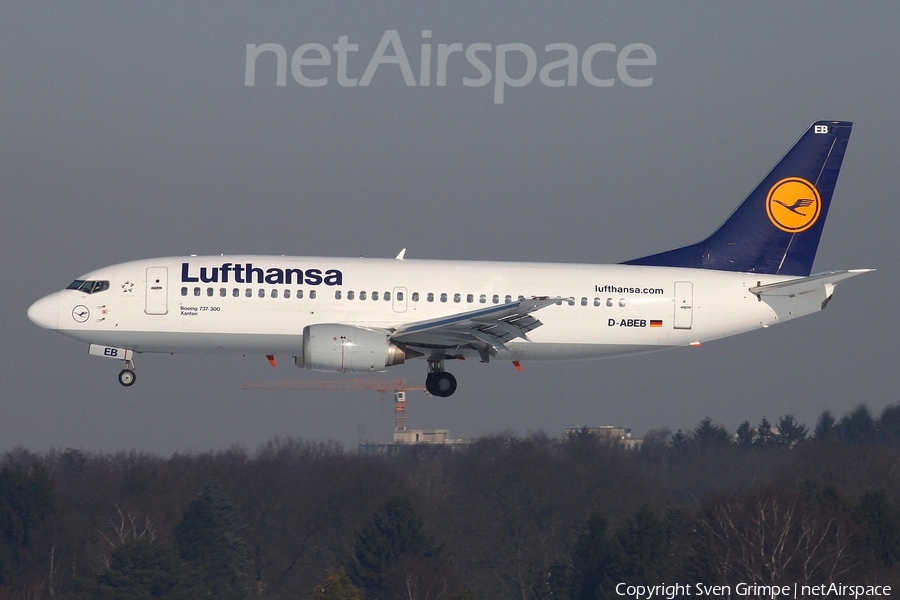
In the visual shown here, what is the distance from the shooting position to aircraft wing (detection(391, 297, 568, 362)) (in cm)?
3603

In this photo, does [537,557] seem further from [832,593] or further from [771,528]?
[832,593]

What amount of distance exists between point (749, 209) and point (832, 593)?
77.3 feet

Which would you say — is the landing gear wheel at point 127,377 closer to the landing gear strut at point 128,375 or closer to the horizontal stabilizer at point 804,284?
the landing gear strut at point 128,375

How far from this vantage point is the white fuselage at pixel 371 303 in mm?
37625

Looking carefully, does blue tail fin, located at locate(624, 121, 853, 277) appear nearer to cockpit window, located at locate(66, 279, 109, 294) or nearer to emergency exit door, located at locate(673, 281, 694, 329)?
emergency exit door, located at locate(673, 281, 694, 329)

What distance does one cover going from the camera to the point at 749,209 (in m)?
43.1

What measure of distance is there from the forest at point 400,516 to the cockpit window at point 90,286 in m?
34.4

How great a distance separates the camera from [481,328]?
37.2m

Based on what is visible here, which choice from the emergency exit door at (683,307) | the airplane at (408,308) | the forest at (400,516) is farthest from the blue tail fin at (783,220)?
the forest at (400,516)

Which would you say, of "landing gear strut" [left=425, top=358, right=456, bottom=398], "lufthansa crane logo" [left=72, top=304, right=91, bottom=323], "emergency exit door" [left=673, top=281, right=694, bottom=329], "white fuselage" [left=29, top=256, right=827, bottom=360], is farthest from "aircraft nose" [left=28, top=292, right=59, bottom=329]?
"emergency exit door" [left=673, top=281, right=694, bottom=329]

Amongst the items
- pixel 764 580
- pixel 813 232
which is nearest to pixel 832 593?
pixel 764 580

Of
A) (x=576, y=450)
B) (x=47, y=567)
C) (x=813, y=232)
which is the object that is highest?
(x=813, y=232)

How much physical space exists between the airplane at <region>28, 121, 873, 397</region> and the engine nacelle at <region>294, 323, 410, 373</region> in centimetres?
4

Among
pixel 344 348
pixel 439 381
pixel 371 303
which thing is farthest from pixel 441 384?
pixel 344 348
